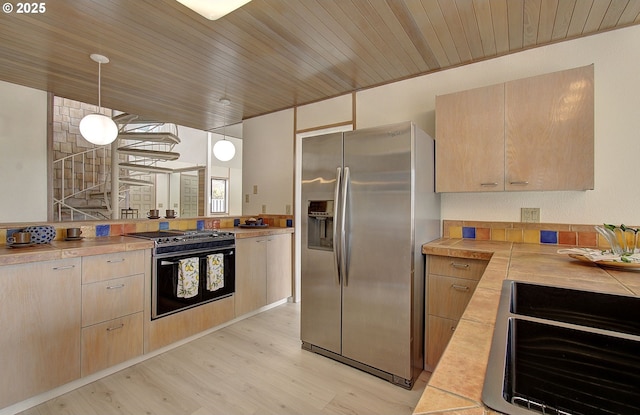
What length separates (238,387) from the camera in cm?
197

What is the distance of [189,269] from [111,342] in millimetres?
685

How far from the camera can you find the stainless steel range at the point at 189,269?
7.49 feet

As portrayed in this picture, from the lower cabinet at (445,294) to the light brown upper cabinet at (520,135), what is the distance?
58 cm

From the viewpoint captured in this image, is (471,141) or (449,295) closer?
→ (449,295)

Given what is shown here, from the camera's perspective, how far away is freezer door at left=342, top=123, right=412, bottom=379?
194 cm

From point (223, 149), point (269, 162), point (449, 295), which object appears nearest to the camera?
point (449, 295)

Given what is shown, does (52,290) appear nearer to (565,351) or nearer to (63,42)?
(63,42)

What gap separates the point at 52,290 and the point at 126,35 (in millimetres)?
1805

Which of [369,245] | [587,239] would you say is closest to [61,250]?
[369,245]

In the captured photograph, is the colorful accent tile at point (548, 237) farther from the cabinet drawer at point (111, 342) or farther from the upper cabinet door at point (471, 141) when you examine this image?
the cabinet drawer at point (111, 342)

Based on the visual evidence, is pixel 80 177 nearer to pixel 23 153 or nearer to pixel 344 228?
pixel 23 153

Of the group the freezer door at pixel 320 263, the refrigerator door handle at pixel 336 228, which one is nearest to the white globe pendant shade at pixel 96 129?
the freezer door at pixel 320 263

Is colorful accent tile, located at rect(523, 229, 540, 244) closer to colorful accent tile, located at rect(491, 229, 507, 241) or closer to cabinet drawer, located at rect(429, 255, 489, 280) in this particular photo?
colorful accent tile, located at rect(491, 229, 507, 241)

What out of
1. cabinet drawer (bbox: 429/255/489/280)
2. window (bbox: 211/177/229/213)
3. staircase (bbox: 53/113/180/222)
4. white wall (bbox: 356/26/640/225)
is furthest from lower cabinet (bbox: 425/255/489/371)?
window (bbox: 211/177/229/213)
